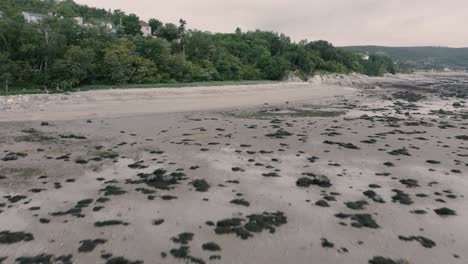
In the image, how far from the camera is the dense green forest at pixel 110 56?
3841 cm

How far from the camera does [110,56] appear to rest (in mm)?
43812

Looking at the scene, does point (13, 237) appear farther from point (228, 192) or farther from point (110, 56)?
point (110, 56)

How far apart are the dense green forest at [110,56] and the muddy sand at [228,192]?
15239 millimetres

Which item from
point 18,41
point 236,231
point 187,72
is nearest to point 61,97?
point 18,41

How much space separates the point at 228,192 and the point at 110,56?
124ft

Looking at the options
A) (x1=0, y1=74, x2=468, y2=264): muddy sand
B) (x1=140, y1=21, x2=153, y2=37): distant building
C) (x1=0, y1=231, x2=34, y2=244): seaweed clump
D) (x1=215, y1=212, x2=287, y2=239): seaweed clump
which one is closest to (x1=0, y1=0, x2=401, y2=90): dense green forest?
(x1=140, y1=21, x2=153, y2=37): distant building

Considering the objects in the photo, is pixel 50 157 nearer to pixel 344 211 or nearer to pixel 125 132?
pixel 125 132

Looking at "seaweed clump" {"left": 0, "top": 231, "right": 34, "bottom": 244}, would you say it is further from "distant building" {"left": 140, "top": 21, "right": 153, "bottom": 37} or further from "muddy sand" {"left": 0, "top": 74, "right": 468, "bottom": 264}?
"distant building" {"left": 140, "top": 21, "right": 153, "bottom": 37}

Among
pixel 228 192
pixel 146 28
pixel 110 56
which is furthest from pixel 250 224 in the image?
pixel 146 28

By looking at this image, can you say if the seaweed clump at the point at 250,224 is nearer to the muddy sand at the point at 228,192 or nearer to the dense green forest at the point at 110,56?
the muddy sand at the point at 228,192

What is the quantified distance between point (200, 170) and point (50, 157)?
295 inches

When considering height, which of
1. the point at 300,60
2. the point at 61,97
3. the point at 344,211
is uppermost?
the point at 300,60

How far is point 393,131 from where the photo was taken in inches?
953

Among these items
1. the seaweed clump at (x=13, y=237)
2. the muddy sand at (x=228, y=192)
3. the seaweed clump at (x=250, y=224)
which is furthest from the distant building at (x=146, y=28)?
the seaweed clump at (x=250, y=224)
